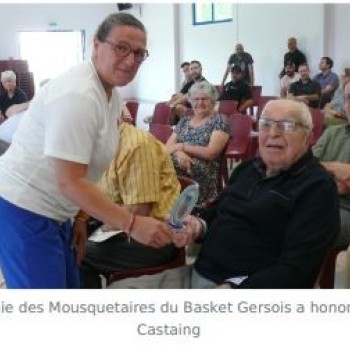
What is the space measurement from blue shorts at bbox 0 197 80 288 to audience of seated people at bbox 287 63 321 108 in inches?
176

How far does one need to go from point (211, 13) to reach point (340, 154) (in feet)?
21.5

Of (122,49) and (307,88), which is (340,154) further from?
(307,88)

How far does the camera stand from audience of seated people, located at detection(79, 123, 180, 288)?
5.19 ft

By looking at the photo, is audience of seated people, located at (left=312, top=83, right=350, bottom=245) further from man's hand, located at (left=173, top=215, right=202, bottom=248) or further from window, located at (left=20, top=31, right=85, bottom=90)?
window, located at (left=20, top=31, right=85, bottom=90)

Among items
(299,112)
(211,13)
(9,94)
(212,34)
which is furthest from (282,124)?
(211,13)

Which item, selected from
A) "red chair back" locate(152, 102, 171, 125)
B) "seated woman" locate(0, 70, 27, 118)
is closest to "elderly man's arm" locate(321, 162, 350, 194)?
"red chair back" locate(152, 102, 171, 125)

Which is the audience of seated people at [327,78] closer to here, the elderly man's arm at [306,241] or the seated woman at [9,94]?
the seated woman at [9,94]

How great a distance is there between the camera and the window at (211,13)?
25.5 ft

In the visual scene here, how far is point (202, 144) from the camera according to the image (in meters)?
2.50
